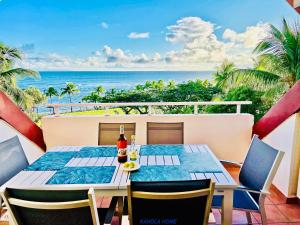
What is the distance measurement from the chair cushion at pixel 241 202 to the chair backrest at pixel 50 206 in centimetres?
99

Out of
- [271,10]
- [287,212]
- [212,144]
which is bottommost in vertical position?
[287,212]

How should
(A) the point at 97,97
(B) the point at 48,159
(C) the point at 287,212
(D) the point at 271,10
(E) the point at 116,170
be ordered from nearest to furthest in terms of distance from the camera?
(E) the point at 116,170 < (B) the point at 48,159 < (C) the point at 287,212 < (A) the point at 97,97 < (D) the point at 271,10

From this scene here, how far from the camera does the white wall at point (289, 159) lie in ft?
8.55

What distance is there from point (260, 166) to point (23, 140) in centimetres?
284

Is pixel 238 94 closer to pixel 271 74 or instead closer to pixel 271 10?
pixel 271 74

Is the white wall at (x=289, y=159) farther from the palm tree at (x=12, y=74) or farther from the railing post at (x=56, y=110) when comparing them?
the palm tree at (x=12, y=74)

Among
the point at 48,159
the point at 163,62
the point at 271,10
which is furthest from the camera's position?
the point at 163,62

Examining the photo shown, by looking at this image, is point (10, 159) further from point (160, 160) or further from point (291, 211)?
point (291, 211)

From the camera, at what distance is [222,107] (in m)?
5.42

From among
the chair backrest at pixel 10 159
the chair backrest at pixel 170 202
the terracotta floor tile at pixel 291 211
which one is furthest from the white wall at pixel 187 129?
the chair backrest at pixel 170 202

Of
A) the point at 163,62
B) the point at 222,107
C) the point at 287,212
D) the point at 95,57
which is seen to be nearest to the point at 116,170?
the point at 287,212

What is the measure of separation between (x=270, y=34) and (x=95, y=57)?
74.3ft

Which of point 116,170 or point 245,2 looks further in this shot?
point 245,2

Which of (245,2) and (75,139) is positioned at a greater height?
(245,2)
